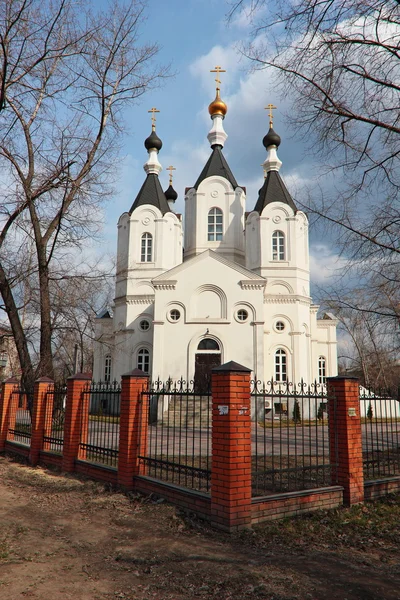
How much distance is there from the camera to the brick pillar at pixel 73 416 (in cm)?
838

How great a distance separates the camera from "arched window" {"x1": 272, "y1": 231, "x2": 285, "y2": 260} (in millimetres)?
25000

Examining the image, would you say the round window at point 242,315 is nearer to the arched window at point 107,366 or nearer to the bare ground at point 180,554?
the arched window at point 107,366

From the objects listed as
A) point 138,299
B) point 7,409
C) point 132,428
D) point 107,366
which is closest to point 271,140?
point 138,299

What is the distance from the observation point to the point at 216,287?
71.3 ft

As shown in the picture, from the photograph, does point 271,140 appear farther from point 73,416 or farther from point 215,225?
point 73,416

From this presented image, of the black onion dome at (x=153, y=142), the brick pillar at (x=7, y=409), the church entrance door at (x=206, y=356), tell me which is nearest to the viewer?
the brick pillar at (x=7, y=409)

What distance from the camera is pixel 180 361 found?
21.3 m

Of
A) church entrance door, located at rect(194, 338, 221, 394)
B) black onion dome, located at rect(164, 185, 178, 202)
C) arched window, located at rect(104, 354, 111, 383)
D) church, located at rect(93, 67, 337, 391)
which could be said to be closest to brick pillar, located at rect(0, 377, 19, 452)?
church, located at rect(93, 67, 337, 391)

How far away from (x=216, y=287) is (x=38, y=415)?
42.7 feet

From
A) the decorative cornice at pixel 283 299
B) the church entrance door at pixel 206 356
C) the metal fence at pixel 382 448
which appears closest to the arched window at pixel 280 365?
the decorative cornice at pixel 283 299

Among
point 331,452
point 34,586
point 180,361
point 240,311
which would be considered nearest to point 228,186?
point 240,311

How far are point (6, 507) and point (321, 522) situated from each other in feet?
13.9

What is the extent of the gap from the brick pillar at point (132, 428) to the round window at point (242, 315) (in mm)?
14568

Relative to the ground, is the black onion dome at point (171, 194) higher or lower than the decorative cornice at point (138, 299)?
higher
